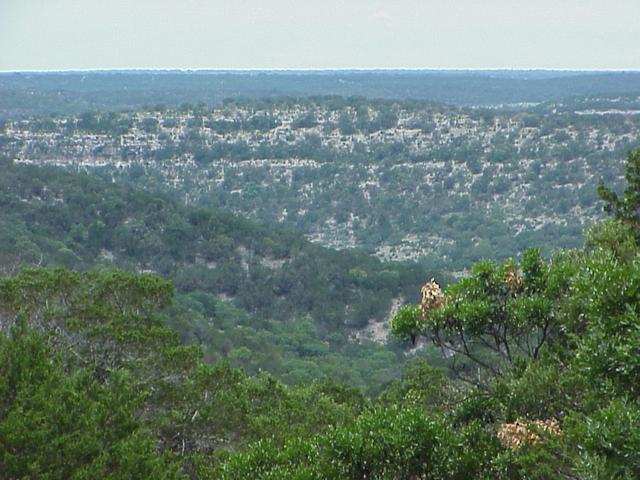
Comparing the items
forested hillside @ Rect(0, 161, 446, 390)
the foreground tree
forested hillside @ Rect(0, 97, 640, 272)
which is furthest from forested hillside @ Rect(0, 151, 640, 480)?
forested hillside @ Rect(0, 97, 640, 272)

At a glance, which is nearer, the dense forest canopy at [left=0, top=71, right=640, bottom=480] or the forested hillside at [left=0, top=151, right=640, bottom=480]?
the forested hillside at [left=0, top=151, right=640, bottom=480]

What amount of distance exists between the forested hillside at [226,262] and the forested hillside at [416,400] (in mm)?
31528

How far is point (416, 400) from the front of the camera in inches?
466

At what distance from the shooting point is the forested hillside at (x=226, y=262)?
50.8 meters

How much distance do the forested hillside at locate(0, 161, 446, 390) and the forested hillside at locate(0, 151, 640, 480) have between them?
31528 mm

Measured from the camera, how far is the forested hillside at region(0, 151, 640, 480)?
22.2ft

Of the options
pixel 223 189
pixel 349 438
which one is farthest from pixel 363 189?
pixel 349 438

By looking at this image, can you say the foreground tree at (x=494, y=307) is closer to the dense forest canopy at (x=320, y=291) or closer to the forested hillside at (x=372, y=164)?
the dense forest canopy at (x=320, y=291)

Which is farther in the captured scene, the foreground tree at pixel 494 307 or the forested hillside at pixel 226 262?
the forested hillside at pixel 226 262

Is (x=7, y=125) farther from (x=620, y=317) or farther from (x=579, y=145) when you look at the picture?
(x=620, y=317)

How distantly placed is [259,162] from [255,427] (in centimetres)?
9542

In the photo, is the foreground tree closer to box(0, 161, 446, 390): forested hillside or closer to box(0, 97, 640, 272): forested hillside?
box(0, 161, 446, 390): forested hillside

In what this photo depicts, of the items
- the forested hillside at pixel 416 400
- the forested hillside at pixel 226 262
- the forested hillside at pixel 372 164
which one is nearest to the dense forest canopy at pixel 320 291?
the forested hillside at pixel 416 400

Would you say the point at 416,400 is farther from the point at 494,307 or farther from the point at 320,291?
the point at 320,291
